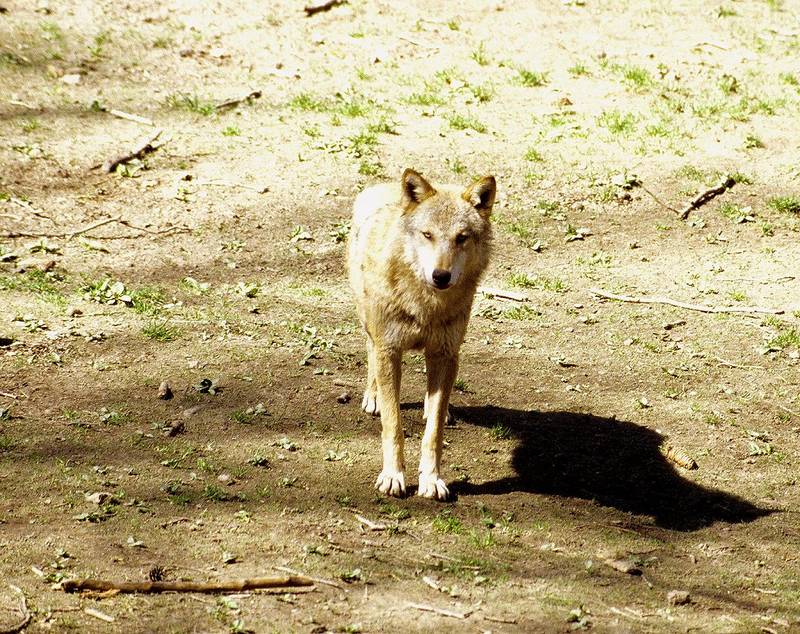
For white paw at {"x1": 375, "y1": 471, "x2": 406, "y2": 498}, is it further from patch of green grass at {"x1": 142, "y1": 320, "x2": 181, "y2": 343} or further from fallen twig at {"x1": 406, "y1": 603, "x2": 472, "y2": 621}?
patch of green grass at {"x1": 142, "y1": 320, "x2": 181, "y2": 343}

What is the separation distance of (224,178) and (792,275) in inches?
251

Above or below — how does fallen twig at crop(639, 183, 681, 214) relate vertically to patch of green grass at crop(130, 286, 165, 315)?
above

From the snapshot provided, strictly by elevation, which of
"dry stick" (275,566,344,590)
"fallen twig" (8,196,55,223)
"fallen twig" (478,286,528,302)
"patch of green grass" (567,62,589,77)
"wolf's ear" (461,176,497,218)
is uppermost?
"patch of green grass" (567,62,589,77)

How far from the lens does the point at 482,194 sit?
21.8 feet

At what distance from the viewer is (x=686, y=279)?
10.3m

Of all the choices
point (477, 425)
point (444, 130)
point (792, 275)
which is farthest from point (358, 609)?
point (444, 130)

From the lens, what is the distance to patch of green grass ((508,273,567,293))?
10078 millimetres

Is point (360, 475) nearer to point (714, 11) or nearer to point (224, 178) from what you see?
point (224, 178)

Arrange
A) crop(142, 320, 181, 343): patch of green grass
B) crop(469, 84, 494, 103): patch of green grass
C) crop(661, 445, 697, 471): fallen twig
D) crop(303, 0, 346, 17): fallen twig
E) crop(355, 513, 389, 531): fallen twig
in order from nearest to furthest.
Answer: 1. crop(355, 513, 389, 531): fallen twig
2. crop(661, 445, 697, 471): fallen twig
3. crop(142, 320, 181, 343): patch of green grass
4. crop(469, 84, 494, 103): patch of green grass
5. crop(303, 0, 346, 17): fallen twig

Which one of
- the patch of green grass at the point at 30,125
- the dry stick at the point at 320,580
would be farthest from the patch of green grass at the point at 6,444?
the patch of green grass at the point at 30,125

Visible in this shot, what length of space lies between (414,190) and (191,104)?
22.6ft

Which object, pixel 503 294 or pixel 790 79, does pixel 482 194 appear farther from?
pixel 790 79

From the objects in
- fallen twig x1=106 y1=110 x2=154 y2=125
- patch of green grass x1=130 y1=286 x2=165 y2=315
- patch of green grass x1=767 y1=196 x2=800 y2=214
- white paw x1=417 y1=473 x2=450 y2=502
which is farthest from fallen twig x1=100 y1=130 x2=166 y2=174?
patch of green grass x1=767 y1=196 x2=800 y2=214

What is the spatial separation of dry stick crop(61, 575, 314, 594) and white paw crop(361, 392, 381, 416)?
244cm
